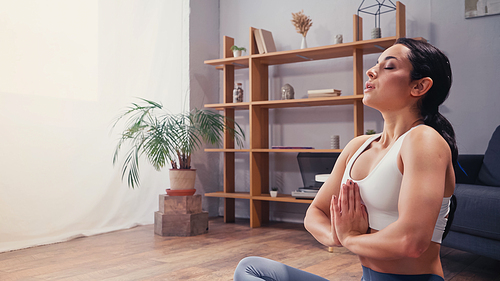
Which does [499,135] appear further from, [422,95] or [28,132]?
[28,132]

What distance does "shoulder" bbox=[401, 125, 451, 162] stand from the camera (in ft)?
2.24

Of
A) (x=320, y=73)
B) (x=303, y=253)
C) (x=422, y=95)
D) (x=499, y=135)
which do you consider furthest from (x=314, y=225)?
(x=320, y=73)

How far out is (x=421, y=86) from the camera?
0.77m

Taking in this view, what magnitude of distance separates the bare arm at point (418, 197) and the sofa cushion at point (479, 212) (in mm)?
1539

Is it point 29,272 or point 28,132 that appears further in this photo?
point 28,132

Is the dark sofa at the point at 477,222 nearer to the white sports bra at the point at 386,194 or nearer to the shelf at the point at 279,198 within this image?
the shelf at the point at 279,198

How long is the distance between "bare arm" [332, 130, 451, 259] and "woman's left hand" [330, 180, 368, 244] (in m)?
0.06

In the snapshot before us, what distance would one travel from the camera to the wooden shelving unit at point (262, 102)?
10.8 feet

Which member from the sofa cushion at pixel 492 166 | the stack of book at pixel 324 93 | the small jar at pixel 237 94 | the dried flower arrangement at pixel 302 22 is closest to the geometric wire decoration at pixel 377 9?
the dried flower arrangement at pixel 302 22

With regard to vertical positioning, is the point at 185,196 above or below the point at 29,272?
above

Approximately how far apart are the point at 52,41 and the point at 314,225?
115 inches

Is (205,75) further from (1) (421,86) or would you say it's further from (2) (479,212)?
(1) (421,86)

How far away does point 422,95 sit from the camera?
779 millimetres

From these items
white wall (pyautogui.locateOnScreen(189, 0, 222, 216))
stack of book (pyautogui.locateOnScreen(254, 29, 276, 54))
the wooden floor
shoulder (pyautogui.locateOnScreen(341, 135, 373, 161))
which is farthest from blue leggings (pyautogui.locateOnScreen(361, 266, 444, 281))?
white wall (pyautogui.locateOnScreen(189, 0, 222, 216))
